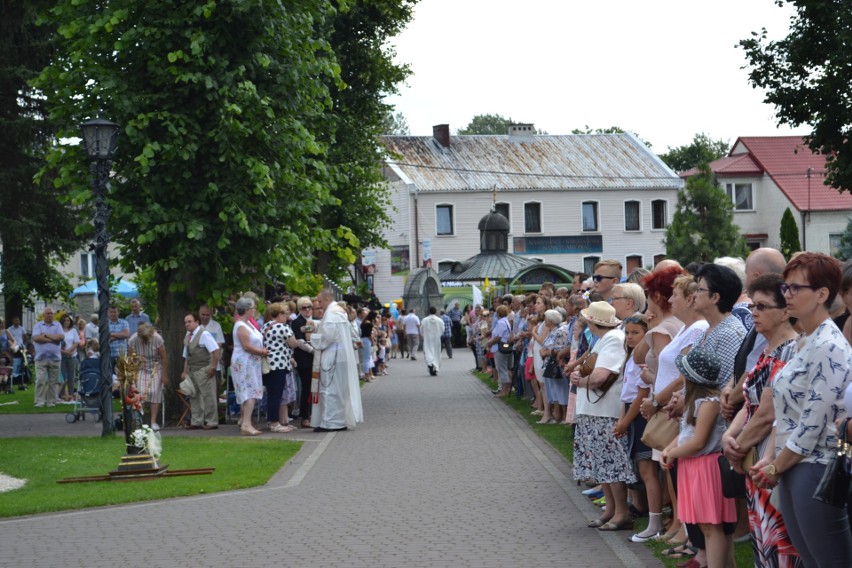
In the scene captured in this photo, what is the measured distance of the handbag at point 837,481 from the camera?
509 cm

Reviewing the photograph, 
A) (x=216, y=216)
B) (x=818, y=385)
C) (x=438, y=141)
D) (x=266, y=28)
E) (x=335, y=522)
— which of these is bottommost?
(x=335, y=522)

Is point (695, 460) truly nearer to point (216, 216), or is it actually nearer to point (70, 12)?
point (216, 216)

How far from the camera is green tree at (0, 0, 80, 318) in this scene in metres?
36.1

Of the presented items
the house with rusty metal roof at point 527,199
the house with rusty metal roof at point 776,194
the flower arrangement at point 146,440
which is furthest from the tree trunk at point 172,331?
the house with rusty metal roof at point 776,194

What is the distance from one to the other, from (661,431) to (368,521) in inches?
134

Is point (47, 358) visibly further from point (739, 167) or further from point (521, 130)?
point (739, 167)

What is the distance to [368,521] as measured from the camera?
34.8 ft

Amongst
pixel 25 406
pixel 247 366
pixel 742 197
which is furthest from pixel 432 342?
pixel 742 197

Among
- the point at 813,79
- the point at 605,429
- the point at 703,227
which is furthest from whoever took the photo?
the point at 703,227

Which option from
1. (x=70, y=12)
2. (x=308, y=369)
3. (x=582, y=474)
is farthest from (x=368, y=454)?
(x=70, y=12)

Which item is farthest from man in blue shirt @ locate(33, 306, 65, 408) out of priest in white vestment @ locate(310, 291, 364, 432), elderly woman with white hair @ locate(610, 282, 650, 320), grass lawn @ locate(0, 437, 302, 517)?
elderly woman with white hair @ locate(610, 282, 650, 320)

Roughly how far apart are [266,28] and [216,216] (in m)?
3.16

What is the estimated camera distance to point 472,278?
54.2 m

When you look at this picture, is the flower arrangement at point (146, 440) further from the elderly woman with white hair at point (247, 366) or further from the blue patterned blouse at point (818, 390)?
the blue patterned blouse at point (818, 390)
